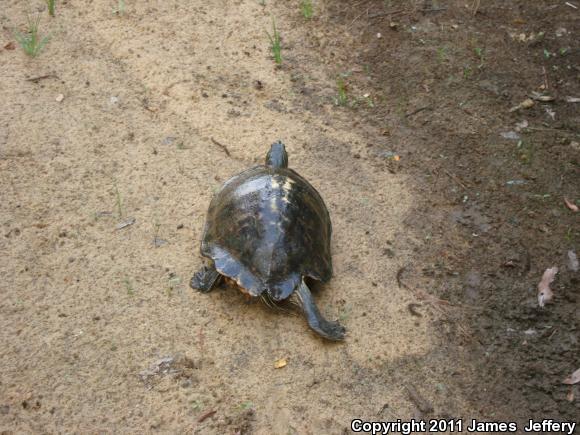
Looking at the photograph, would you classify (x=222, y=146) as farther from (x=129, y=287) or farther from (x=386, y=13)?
(x=386, y=13)

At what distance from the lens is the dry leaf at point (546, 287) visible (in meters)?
3.83

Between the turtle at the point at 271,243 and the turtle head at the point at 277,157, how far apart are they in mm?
338

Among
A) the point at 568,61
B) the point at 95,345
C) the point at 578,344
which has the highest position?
the point at 568,61

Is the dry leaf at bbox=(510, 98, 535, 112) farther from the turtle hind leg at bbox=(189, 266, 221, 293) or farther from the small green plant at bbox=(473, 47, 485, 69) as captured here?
the turtle hind leg at bbox=(189, 266, 221, 293)

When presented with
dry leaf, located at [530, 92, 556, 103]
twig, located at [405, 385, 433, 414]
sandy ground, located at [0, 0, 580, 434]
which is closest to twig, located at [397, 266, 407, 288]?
sandy ground, located at [0, 0, 580, 434]

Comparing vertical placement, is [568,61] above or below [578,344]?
above

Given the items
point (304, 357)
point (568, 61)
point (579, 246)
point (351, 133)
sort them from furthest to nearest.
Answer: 1. point (568, 61)
2. point (351, 133)
3. point (579, 246)
4. point (304, 357)

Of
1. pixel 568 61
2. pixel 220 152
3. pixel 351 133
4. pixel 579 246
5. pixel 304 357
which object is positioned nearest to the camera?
pixel 304 357

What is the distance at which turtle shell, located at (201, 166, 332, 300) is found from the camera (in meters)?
3.58

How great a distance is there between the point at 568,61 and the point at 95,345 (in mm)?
4630

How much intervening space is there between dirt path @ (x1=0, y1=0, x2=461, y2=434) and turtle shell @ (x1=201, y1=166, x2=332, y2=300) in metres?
0.23

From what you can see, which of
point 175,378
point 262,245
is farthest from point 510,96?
point 175,378

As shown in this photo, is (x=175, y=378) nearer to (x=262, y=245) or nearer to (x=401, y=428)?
(x=262, y=245)

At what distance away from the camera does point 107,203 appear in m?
Result: 4.27
